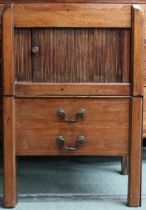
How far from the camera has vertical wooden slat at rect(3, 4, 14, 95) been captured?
122 centimetres

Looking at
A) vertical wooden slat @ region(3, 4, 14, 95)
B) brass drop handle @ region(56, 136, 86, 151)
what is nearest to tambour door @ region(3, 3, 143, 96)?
vertical wooden slat @ region(3, 4, 14, 95)

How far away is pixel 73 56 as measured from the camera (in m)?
1.26

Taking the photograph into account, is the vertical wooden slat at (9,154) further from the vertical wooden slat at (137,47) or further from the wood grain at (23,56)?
the vertical wooden slat at (137,47)

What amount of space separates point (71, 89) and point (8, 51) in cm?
20

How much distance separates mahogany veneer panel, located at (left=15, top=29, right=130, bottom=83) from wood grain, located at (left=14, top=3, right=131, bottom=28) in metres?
0.02

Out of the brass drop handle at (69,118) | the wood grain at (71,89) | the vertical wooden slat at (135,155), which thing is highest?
the wood grain at (71,89)

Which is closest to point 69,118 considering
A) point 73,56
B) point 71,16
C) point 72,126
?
point 72,126

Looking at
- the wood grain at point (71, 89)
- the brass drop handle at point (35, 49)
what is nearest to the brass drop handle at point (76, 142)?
the wood grain at point (71, 89)

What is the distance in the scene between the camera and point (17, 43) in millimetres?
1254

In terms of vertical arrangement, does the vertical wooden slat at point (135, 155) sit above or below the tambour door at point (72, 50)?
below

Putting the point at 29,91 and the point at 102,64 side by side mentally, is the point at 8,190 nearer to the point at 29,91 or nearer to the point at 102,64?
the point at 29,91

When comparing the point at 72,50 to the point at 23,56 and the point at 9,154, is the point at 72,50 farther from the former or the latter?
the point at 9,154

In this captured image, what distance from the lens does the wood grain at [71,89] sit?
1.25 metres

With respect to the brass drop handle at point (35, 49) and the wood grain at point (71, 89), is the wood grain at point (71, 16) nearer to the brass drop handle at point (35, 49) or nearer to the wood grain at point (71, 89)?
the brass drop handle at point (35, 49)
